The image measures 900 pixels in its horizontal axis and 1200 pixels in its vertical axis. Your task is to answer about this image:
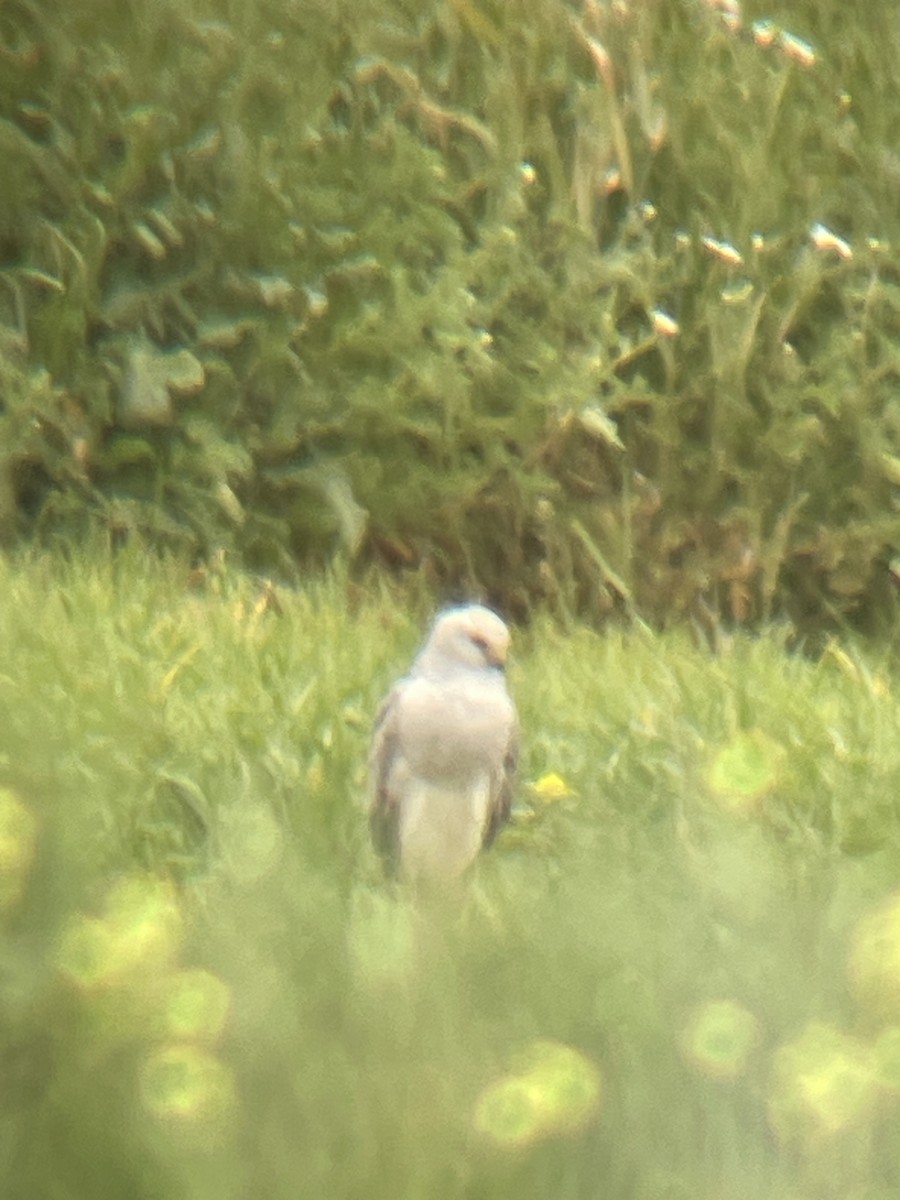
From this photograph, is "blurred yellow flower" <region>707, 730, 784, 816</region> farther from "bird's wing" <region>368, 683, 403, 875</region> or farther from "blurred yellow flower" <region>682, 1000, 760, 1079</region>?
"bird's wing" <region>368, 683, 403, 875</region>

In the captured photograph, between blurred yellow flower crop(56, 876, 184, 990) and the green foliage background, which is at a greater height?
blurred yellow flower crop(56, 876, 184, 990)

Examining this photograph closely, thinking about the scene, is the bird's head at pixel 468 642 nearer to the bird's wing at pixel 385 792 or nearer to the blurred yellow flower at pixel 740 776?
the bird's wing at pixel 385 792

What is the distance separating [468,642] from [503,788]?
30 centimetres

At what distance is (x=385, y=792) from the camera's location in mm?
4613

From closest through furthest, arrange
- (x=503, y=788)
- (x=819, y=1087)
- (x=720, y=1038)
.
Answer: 1. (x=819, y=1087)
2. (x=720, y=1038)
3. (x=503, y=788)

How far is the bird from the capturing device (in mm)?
4582

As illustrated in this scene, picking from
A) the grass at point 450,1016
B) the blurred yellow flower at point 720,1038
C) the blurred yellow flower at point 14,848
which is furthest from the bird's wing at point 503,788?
the blurred yellow flower at point 720,1038

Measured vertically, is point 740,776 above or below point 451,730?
above

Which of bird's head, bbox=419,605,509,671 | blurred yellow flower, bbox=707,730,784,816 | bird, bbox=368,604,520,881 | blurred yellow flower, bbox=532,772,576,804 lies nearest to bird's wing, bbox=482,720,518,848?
bird, bbox=368,604,520,881

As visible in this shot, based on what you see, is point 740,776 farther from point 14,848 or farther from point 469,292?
point 469,292

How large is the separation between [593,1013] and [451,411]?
4.59 metres

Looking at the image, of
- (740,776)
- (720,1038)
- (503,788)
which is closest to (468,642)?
(503,788)

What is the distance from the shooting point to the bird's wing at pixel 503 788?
185 inches

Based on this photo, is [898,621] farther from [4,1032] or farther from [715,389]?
[4,1032]
